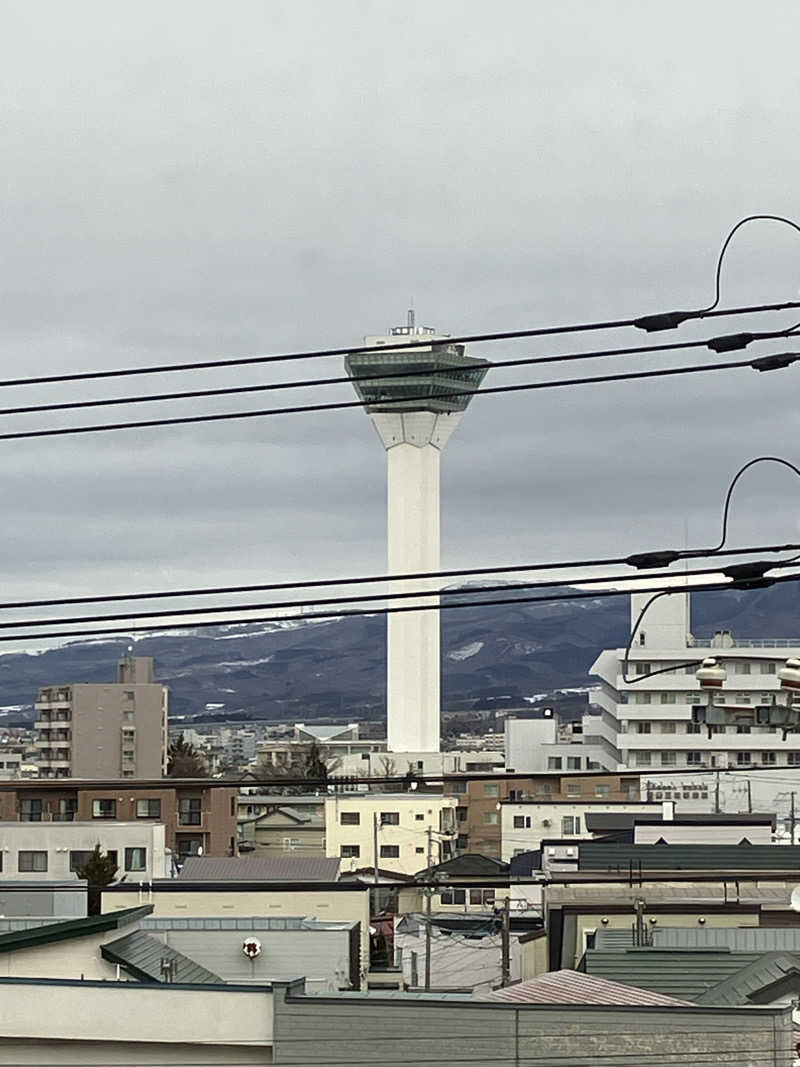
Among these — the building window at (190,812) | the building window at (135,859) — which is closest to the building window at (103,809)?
the building window at (190,812)

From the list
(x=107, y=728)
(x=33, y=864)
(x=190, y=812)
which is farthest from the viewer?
(x=107, y=728)

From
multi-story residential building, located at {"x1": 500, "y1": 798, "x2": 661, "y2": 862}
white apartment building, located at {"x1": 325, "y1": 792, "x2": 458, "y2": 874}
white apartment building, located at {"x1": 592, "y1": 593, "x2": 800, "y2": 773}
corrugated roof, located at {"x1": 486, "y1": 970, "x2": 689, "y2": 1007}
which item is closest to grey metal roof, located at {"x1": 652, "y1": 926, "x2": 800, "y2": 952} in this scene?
corrugated roof, located at {"x1": 486, "y1": 970, "x2": 689, "y2": 1007}

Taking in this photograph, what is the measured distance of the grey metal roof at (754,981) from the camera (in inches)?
545

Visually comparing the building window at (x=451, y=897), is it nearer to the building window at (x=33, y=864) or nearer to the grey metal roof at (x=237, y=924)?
the building window at (x=33, y=864)

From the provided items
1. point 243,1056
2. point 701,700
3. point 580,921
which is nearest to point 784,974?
point 243,1056

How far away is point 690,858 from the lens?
2991 cm

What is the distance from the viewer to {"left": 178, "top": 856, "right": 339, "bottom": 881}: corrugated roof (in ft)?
121

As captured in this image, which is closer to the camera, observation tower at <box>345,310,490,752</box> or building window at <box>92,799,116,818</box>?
building window at <box>92,799,116,818</box>

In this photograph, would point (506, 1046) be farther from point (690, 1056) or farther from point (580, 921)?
point (580, 921)

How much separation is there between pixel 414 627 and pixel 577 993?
114 m

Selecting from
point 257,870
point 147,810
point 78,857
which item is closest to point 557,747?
point 147,810

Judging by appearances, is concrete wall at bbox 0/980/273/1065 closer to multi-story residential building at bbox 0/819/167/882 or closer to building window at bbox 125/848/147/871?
multi-story residential building at bbox 0/819/167/882

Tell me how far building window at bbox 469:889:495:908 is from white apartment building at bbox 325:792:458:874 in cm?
1439

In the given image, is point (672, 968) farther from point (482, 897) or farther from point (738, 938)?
point (482, 897)
